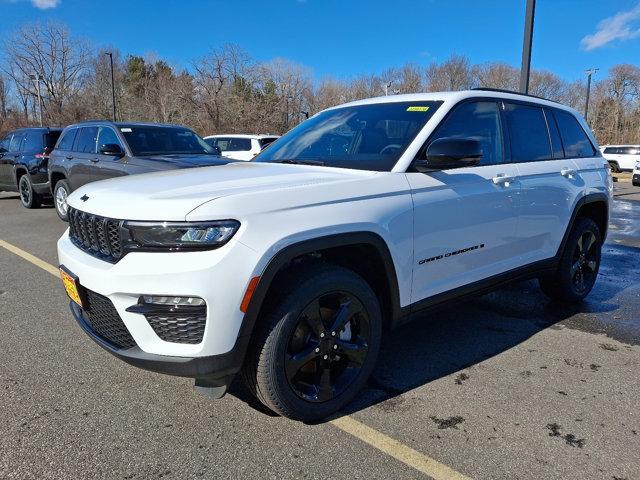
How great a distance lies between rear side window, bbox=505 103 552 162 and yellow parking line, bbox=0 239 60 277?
4.89 metres

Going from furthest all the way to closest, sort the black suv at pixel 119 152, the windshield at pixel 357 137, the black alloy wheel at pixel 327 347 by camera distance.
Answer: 1. the black suv at pixel 119 152
2. the windshield at pixel 357 137
3. the black alloy wheel at pixel 327 347

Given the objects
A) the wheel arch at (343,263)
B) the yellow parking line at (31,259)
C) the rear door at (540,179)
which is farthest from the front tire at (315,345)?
the yellow parking line at (31,259)

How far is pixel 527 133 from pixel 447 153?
1548 millimetres

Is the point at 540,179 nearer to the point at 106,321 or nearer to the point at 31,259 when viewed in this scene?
the point at 106,321

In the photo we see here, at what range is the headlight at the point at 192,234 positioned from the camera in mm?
2305

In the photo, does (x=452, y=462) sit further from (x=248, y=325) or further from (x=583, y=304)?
(x=583, y=304)

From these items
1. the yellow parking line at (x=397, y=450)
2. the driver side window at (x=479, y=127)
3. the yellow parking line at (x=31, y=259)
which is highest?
the driver side window at (x=479, y=127)

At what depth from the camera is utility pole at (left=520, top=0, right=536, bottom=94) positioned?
326 inches

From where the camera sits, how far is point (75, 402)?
2959mm

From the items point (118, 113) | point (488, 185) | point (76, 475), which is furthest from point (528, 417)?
point (118, 113)

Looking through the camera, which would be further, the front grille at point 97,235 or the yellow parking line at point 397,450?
the front grille at point 97,235

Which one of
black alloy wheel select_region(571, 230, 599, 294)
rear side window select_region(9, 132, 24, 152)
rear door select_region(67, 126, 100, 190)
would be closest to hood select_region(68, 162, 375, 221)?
black alloy wheel select_region(571, 230, 599, 294)

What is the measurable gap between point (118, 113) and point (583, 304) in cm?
4930

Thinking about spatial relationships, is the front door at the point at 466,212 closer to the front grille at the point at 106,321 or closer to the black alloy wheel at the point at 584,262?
the black alloy wheel at the point at 584,262
